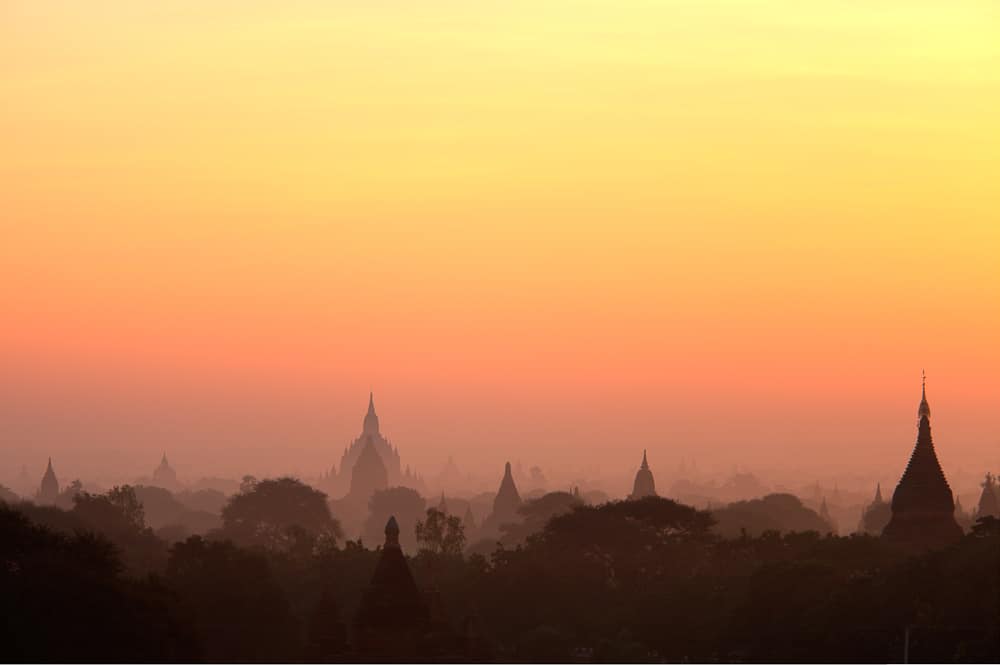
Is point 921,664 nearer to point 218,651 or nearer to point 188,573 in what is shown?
point 218,651

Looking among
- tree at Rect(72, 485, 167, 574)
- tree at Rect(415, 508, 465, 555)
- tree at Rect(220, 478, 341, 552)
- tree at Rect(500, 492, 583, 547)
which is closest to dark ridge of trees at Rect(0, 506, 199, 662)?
tree at Rect(72, 485, 167, 574)

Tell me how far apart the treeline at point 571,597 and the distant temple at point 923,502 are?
1781mm

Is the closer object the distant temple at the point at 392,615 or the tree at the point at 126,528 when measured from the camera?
the distant temple at the point at 392,615

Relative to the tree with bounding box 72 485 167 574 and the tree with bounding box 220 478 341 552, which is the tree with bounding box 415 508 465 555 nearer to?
the tree with bounding box 72 485 167 574

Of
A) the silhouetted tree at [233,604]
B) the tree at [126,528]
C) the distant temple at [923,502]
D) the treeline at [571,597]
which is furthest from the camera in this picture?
the tree at [126,528]

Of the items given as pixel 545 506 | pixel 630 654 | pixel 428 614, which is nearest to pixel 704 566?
pixel 630 654

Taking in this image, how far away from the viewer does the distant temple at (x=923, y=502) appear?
99188 mm

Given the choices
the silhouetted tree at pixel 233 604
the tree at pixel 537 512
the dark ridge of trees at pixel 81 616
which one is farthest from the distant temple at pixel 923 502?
the tree at pixel 537 512

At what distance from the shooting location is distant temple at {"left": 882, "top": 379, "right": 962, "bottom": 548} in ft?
325

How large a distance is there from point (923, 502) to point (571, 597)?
1510cm

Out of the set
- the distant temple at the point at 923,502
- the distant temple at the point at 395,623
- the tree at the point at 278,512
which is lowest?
the distant temple at the point at 395,623

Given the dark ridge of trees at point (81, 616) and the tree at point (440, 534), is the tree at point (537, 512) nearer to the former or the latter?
the tree at point (440, 534)

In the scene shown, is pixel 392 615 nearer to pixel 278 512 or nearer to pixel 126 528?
pixel 126 528

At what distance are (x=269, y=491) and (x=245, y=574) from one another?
286 ft
